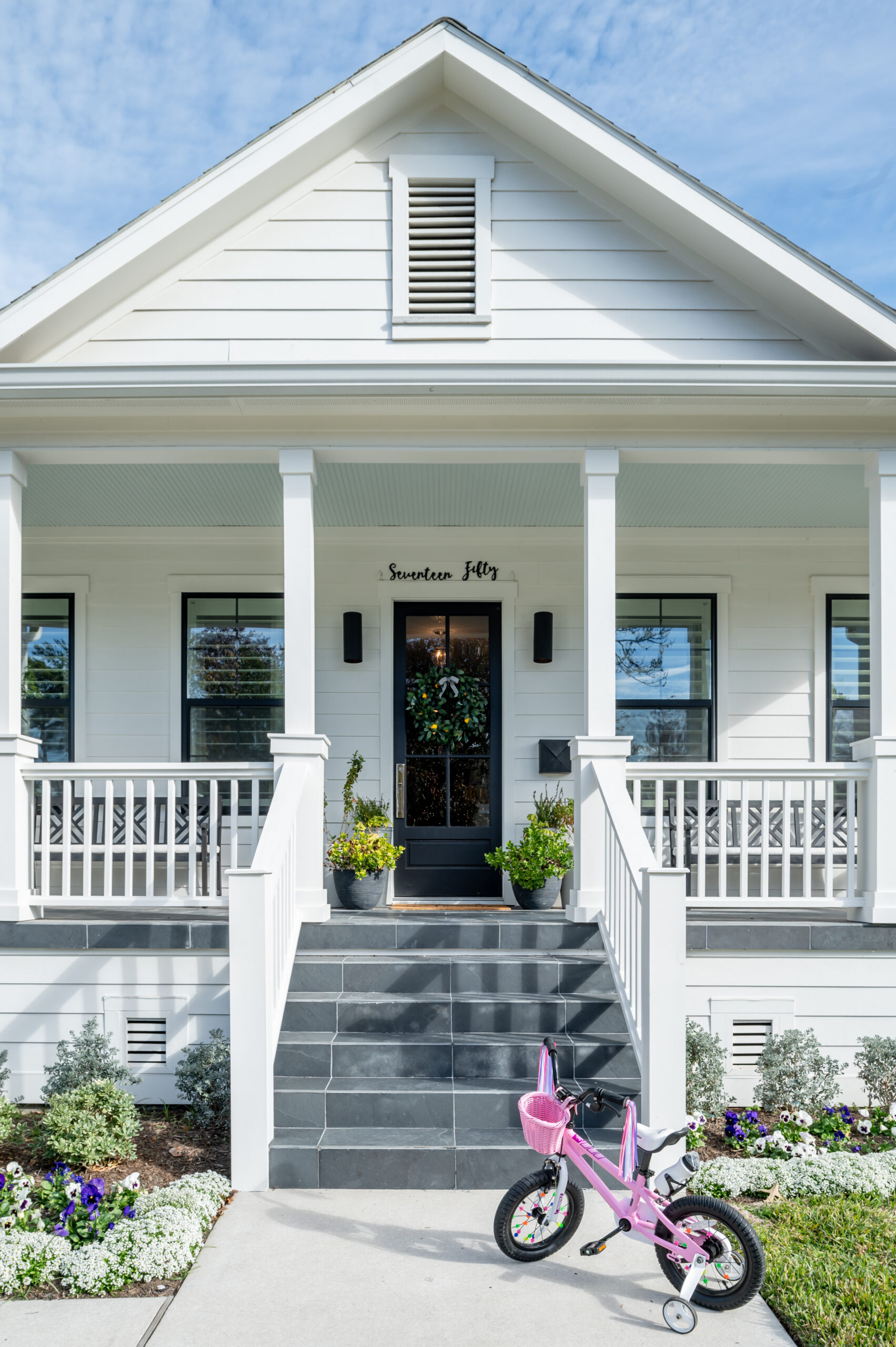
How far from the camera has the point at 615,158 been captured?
201 inches

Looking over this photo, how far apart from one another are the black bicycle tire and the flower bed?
1.48 m

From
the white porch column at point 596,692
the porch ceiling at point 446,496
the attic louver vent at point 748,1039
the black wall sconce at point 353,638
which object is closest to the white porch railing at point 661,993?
the white porch column at point 596,692

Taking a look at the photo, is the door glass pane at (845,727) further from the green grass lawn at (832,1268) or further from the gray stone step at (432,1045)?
the green grass lawn at (832,1268)

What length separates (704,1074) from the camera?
13.9ft

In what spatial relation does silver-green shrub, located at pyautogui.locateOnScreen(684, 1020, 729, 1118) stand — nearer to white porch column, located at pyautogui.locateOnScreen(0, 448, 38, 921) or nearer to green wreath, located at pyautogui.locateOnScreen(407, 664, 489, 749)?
green wreath, located at pyautogui.locateOnScreen(407, 664, 489, 749)

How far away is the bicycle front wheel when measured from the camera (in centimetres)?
300

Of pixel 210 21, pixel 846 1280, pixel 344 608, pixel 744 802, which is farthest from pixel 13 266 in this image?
pixel 846 1280

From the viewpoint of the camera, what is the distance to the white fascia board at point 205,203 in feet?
16.5

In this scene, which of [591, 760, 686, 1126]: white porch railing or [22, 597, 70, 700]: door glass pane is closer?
[591, 760, 686, 1126]: white porch railing

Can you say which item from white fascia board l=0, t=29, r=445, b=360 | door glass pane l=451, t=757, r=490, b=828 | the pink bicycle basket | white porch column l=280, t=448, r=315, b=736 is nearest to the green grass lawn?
the pink bicycle basket

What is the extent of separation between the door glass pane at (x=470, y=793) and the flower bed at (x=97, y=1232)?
3.31 metres

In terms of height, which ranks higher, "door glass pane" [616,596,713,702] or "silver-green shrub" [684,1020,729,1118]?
"door glass pane" [616,596,713,702]

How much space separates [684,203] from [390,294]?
1628 millimetres

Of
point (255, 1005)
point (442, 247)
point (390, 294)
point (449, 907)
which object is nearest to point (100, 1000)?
point (255, 1005)
